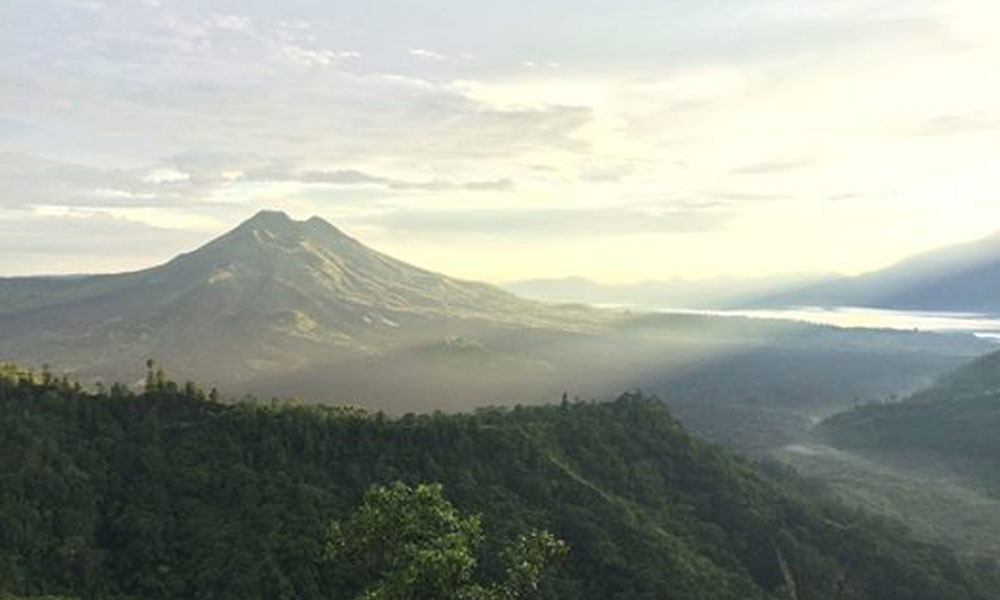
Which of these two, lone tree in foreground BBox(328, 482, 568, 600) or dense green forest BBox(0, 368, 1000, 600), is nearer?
lone tree in foreground BBox(328, 482, 568, 600)

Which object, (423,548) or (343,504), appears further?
(343,504)

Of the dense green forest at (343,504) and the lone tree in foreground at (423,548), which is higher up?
the lone tree in foreground at (423,548)

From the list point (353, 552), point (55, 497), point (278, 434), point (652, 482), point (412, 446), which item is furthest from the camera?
point (652, 482)

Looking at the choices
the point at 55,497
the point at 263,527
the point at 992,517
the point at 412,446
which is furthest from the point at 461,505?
the point at 992,517

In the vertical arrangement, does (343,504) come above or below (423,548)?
below

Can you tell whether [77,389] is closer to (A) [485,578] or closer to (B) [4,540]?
(B) [4,540]
